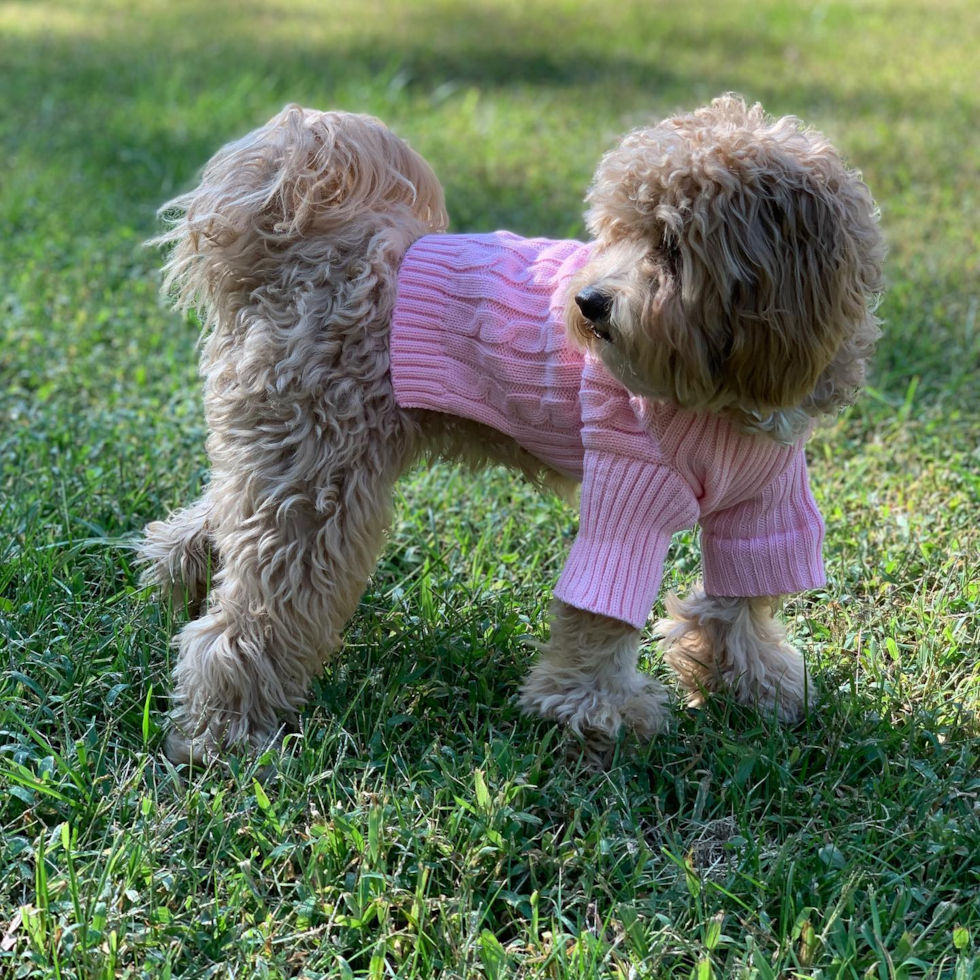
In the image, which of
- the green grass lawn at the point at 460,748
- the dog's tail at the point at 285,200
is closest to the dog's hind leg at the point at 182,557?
the green grass lawn at the point at 460,748

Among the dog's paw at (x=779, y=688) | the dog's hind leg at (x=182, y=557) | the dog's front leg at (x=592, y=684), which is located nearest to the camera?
the dog's front leg at (x=592, y=684)

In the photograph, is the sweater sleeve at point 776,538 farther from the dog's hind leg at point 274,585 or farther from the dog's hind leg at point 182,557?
the dog's hind leg at point 182,557

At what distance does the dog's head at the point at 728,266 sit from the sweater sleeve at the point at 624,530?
0.66 feet

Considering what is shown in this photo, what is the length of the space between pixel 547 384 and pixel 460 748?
2.91ft

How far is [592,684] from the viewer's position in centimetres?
271

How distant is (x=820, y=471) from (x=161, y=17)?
849cm

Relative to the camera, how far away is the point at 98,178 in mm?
6414

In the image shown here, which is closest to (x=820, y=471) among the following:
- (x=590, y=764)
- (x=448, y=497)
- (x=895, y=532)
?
(x=895, y=532)

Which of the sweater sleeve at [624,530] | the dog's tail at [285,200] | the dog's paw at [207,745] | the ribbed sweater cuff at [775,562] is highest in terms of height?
the dog's tail at [285,200]

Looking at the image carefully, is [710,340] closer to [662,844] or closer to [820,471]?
[662,844]

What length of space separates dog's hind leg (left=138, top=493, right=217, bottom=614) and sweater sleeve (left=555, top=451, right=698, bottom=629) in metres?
1.12

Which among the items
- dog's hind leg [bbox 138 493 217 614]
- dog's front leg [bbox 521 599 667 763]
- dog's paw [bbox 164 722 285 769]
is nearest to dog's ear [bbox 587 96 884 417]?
dog's front leg [bbox 521 599 667 763]

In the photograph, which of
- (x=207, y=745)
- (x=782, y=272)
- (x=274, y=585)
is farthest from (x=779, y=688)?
(x=207, y=745)

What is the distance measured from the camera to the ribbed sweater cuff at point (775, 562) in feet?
9.09
